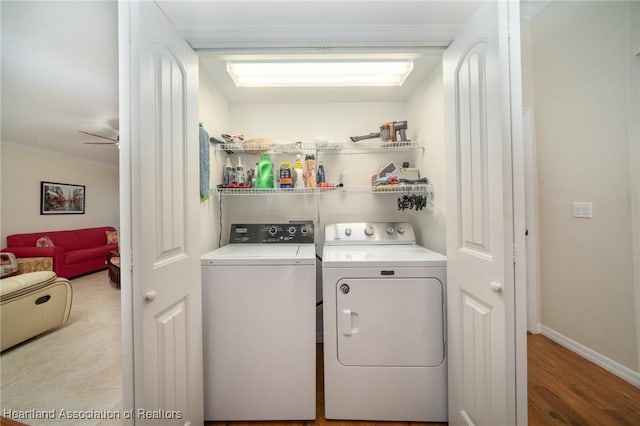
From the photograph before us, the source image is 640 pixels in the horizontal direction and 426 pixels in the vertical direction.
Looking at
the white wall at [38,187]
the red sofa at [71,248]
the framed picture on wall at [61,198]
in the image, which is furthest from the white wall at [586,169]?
the framed picture on wall at [61,198]

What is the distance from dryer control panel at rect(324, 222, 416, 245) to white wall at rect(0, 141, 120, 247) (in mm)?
3635

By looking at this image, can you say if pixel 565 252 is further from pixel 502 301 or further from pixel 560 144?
pixel 502 301

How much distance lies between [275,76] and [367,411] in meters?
2.38

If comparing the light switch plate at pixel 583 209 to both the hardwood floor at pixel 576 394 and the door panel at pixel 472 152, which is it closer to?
the hardwood floor at pixel 576 394

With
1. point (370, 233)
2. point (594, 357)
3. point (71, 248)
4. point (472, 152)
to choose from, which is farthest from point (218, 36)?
point (71, 248)

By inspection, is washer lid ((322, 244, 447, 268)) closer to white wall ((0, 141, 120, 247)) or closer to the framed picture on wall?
white wall ((0, 141, 120, 247))

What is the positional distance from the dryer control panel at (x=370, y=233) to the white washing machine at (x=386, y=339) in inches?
22.0

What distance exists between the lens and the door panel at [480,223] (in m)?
0.83

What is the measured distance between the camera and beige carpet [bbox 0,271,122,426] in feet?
4.51

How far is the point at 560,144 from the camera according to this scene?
1.87 m

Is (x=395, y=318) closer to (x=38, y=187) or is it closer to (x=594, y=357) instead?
(x=594, y=357)

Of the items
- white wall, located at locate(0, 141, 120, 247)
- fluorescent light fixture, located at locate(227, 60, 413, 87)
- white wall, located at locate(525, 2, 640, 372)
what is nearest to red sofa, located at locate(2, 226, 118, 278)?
white wall, located at locate(0, 141, 120, 247)

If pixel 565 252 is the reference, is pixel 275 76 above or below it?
above

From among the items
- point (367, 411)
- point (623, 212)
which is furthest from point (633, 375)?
point (367, 411)
